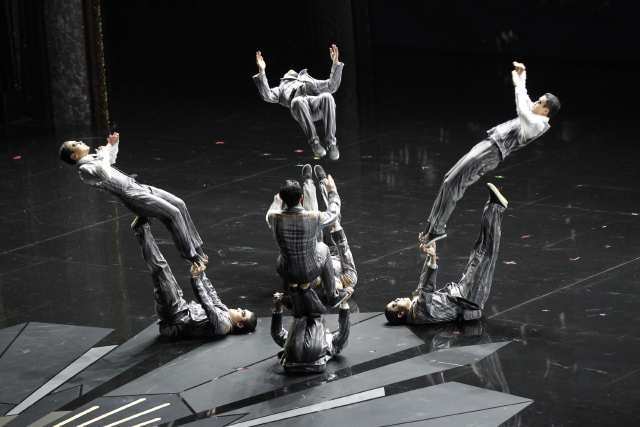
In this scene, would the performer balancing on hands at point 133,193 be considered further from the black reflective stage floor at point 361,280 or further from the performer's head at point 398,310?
the performer's head at point 398,310

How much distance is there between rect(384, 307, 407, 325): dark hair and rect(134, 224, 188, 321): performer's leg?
133 cm

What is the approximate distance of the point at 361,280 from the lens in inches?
362

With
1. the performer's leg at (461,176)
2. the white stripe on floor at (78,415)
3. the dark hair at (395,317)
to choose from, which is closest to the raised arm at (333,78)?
the performer's leg at (461,176)

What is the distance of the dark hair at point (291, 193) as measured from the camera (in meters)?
7.20

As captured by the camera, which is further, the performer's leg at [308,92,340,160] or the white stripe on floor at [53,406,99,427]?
the performer's leg at [308,92,340,160]

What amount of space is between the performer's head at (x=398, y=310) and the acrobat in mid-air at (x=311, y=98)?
1.04 m

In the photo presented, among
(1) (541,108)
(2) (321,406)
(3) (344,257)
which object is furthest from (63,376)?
(1) (541,108)

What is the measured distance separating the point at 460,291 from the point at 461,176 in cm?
75

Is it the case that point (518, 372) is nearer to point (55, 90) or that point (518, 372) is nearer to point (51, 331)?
point (51, 331)

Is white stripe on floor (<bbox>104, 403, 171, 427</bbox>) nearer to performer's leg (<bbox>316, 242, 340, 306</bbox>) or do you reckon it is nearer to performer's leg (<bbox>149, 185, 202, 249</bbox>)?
performer's leg (<bbox>316, 242, 340, 306</bbox>)

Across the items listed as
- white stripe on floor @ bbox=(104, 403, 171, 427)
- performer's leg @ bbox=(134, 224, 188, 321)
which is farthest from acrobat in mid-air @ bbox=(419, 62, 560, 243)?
white stripe on floor @ bbox=(104, 403, 171, 427)

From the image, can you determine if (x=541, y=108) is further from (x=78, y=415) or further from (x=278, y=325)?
(x=78, y=415)

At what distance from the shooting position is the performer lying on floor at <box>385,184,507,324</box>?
8148mm

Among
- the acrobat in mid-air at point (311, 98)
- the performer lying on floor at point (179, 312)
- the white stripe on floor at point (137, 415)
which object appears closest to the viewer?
the white stripe on floor at point (137, 415)
